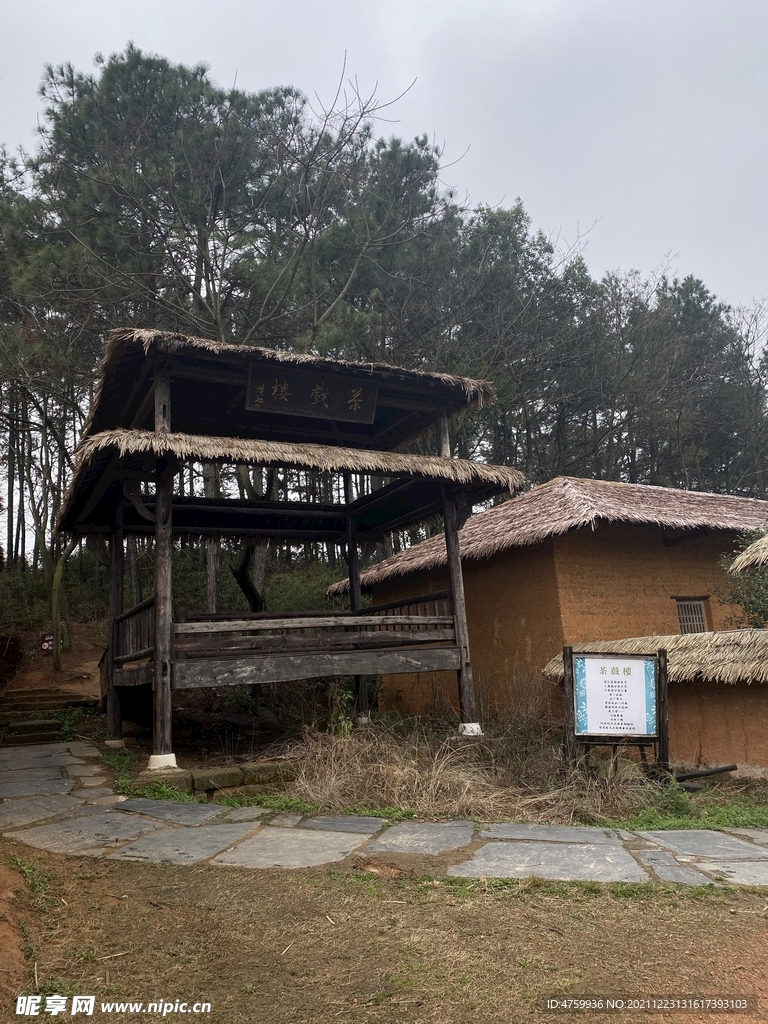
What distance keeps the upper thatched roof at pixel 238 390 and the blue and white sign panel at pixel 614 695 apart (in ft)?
11.3

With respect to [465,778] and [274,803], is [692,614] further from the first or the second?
[274,803]

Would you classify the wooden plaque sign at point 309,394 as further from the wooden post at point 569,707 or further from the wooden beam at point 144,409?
the wooden post at point 569,707

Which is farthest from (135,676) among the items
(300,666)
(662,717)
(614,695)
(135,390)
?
(662,717)

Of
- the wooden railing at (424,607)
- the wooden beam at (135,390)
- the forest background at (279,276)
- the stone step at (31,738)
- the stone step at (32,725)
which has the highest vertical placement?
→ the forest background at (279,276)

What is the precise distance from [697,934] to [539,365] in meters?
16.5

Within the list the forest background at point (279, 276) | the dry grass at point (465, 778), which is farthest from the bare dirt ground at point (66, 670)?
the dry grass at point (465, 778)

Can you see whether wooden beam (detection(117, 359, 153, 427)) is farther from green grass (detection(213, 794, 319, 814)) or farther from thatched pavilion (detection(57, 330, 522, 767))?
green grass (detection(213, 794, 319, 814))

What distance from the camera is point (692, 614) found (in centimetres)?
1081

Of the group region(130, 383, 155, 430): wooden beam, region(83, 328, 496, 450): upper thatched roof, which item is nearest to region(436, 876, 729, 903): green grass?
region(83, 328, 496, 450): upper thatched roof

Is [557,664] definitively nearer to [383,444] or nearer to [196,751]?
[383,444]

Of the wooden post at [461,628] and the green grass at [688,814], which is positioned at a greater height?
the wooden post at [461,628]

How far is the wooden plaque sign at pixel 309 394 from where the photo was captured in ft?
25.6

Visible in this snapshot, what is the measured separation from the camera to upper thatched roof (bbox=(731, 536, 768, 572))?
8.25 m

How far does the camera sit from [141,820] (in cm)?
502
